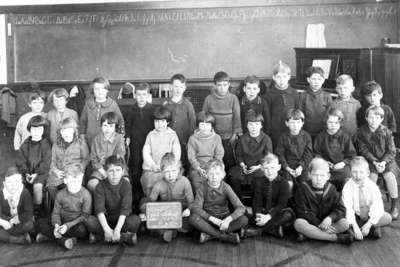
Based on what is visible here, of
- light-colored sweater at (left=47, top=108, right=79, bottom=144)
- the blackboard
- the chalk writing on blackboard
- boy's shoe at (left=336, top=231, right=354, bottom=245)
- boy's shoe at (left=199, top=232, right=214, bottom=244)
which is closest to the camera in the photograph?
boy's shoe at (left=336, top=231, right=354, bottom=245)

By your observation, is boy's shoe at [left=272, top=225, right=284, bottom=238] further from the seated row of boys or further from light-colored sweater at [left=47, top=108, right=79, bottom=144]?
light-colored sweater at [left=47, top=108, right=79, bottom=144]

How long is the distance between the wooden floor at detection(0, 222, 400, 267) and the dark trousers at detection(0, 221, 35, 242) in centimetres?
7

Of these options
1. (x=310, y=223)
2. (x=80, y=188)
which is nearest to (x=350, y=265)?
(x=310, y=223)

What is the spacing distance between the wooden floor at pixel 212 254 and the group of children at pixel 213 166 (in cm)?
7

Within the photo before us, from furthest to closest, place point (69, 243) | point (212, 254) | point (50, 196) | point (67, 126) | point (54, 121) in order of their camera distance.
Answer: point (54, 121) < point (67, 126) < point (50, 196) < point (69, 243) < point (212, 254)

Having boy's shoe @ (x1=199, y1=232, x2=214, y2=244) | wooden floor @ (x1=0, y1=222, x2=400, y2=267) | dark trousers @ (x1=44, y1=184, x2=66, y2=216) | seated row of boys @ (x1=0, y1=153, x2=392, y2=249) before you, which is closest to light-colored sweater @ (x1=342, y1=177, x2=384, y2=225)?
seated row of boys @ (x1=0, y1=153, x2=392, y2=249)

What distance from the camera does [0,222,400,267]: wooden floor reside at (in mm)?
3029

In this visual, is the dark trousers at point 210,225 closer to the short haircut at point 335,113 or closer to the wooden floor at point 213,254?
the wooden floor at point 213,254

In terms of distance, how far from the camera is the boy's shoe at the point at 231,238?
3.34 metres

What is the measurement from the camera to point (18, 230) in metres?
3.47

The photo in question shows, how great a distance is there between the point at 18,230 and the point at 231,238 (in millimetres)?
1507

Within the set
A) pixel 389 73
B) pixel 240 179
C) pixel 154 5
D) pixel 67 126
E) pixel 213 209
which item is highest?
pixel 154 5

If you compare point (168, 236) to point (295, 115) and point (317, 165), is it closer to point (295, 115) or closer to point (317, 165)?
point (317, 165)

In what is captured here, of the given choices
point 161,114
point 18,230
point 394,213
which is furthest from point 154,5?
point 394,213
